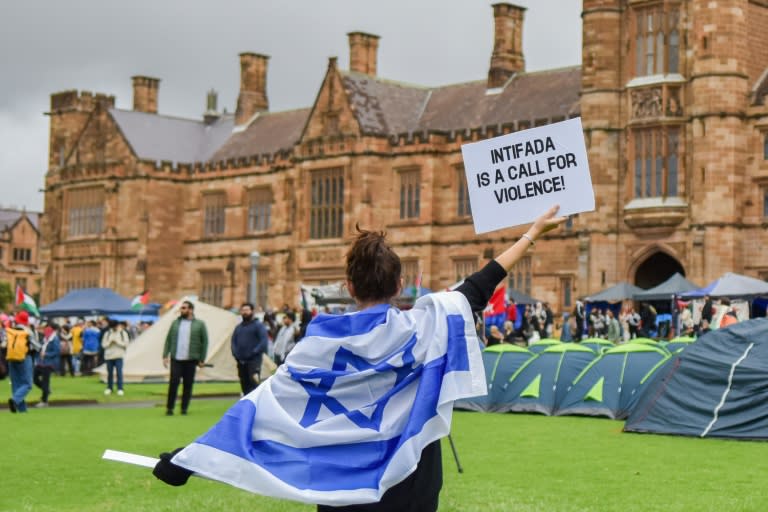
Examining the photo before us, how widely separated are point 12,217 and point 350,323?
396 feet

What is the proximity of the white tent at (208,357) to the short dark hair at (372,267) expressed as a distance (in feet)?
95.8

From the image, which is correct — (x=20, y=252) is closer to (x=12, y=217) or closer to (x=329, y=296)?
(x=12, y=217)

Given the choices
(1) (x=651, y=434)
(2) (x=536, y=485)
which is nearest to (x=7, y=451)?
(2) (x=536, y=485)

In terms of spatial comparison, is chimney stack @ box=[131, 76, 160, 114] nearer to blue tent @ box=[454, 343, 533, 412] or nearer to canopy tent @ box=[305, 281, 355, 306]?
canopy tent @ box=[305, 281, 355, 306]

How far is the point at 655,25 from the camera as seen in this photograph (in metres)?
46.0

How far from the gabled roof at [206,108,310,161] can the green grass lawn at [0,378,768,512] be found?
45075mm

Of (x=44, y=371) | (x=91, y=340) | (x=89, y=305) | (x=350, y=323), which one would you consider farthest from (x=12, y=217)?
(x=350, y=323)

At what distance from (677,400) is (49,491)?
346 inches

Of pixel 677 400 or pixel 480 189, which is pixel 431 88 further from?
pixel 480 189

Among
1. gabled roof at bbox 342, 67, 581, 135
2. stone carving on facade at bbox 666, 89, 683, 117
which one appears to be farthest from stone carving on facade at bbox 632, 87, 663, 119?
gabled roof at bbox 342, 67, 581, 135

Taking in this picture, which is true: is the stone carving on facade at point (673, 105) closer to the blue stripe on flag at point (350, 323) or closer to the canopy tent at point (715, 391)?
the canopy tent at point (715, 391)

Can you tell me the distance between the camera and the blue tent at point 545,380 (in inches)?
893

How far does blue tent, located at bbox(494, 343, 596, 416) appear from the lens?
2267cm

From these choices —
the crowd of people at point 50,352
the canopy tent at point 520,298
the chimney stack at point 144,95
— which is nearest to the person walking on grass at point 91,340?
the crowd of people at point 50,352
